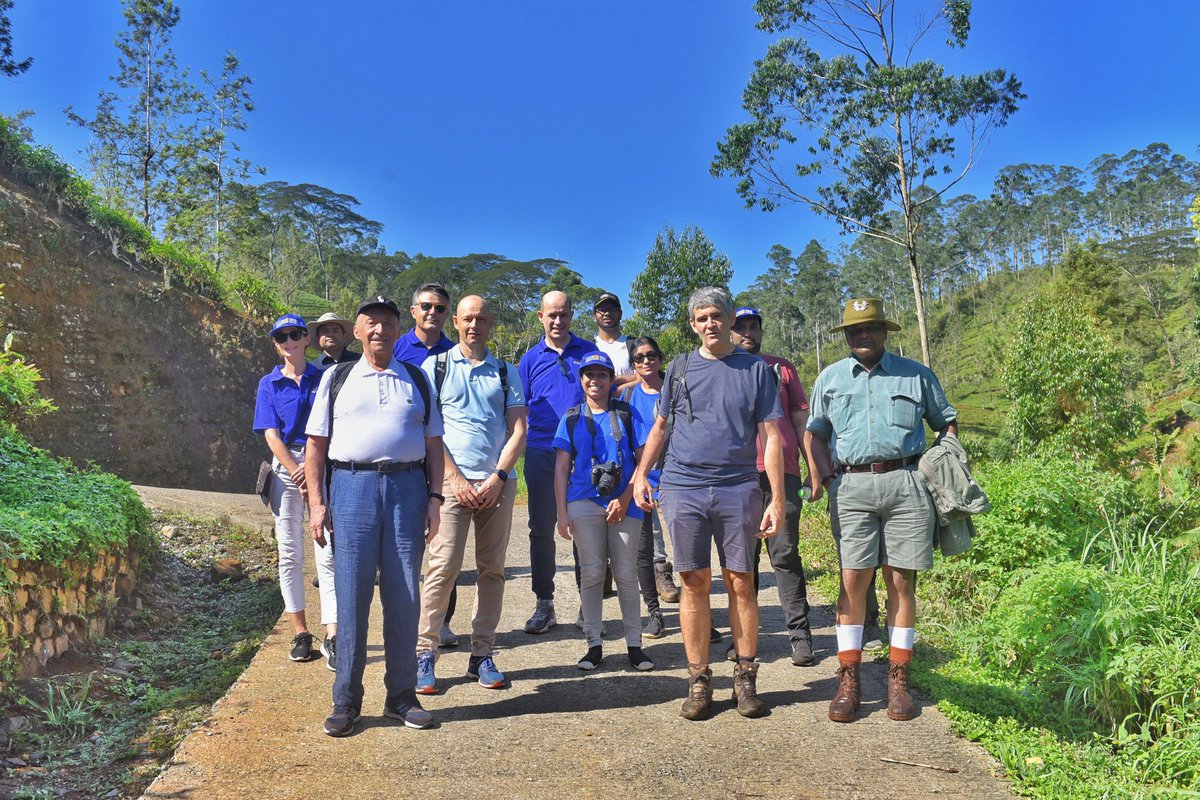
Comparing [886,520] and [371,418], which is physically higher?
[371,418]

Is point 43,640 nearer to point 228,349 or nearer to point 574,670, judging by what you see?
point 574,670

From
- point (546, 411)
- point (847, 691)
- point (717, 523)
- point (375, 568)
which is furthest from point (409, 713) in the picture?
point (546, 411)

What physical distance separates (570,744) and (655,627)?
1828 millimetres

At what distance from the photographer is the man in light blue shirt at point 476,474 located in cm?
421

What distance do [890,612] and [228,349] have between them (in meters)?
12.8

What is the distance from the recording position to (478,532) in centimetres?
441

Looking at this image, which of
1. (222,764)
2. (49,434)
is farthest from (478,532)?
(49,434)

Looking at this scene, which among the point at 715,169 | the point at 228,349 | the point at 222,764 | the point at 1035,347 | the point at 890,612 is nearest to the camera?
the point at 222,764

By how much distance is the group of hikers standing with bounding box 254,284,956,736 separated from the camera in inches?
147

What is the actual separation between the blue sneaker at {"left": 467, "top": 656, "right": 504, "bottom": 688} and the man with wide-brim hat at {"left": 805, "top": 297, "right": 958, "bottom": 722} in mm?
1599

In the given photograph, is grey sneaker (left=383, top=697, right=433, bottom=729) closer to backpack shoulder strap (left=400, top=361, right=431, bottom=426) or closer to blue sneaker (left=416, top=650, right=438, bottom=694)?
blue sneaker (left=416, top=650, right=438, bottom=694)

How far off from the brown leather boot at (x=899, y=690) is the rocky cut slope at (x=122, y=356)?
1007 centimetres

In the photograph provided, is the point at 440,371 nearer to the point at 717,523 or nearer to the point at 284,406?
the point at 284,406

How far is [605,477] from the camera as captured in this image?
4520 millimetres
